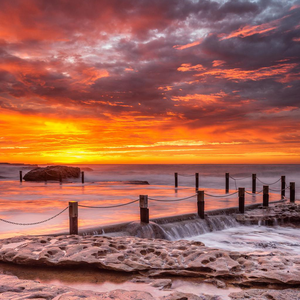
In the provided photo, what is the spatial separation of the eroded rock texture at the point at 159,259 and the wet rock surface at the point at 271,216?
Result: 716 centimetres

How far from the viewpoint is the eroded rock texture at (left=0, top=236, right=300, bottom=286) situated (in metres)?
6.05

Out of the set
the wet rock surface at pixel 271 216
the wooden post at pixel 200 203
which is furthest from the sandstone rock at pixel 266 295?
the wet rock surface at pixel 271 216

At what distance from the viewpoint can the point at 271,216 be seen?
14.9 m

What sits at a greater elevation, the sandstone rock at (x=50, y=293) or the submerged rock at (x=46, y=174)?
the sandstone rock at (x=50, y=293)

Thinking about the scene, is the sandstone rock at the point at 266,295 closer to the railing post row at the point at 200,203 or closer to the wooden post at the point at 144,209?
the wooden post at the point at 144,209

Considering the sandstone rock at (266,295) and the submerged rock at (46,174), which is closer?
the sandstone rock at (266,295)

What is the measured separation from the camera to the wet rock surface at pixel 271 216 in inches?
568

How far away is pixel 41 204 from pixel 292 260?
1315cm

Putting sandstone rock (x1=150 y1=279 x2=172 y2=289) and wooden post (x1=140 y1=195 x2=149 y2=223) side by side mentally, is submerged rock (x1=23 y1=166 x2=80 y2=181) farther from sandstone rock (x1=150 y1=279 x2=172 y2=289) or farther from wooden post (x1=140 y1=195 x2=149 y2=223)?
sandstone rock (x1=150 y1=279 x2=172 y2=289)

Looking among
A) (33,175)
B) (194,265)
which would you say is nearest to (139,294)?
(194,265)

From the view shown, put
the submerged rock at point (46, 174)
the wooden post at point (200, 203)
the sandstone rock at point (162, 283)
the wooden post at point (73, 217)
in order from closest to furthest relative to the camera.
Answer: the sandstone rock at point (162, 283)
the wooden post at point (73, 217)
the wooden post at point (200, 203)
the submerged rock at point (46, 174)

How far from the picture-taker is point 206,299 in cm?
504

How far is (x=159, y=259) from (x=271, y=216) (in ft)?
32.2

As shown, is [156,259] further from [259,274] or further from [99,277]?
[259,274]
